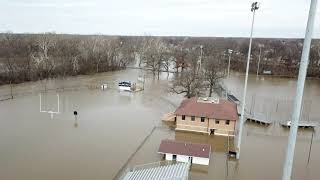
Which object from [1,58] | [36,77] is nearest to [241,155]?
[36,77]

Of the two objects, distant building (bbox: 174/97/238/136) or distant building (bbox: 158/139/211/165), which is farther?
distant building (bbox: 174/97/238/136)

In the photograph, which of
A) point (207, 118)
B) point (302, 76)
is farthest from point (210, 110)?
point (302, 76)

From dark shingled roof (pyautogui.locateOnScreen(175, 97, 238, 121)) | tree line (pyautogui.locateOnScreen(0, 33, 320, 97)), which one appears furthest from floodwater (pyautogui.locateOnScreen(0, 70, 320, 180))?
tree line (pyautogui.locateOnScreen(0, 33, 320, 97))

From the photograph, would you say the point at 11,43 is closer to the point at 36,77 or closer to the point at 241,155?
the point at 36,77

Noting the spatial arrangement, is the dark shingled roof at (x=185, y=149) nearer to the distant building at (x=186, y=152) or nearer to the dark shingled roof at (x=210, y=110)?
the distant building at (x=186, y=152)

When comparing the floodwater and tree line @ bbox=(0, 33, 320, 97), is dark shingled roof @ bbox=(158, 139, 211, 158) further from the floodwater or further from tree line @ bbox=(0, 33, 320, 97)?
tree line @ bbox=(0, 33, 320, 97)

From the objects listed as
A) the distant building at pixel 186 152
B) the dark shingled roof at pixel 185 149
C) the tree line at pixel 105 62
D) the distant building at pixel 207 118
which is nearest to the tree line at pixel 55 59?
the tree line at pixel 105 62
